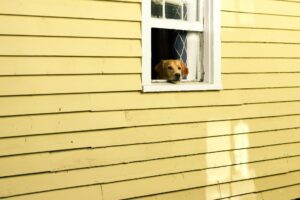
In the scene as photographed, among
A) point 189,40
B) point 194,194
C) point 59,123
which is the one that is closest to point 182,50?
point 189,40

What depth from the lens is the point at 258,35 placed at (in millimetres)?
5301

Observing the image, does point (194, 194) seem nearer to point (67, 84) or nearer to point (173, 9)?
point (67, 84)

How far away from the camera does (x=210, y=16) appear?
4.95 metres

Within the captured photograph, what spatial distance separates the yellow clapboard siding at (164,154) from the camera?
12.8 feet

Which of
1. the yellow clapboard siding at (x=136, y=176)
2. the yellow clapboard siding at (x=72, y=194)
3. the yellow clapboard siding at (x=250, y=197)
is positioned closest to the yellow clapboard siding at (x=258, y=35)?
the yellow clapboard siding at (x=136, y=176)

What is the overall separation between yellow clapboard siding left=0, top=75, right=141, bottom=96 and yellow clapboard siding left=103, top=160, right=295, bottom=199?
37.2 inches

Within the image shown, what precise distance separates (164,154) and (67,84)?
130 cm

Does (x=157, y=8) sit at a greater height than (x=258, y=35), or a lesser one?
greater

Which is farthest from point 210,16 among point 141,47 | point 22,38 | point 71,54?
point 22,38

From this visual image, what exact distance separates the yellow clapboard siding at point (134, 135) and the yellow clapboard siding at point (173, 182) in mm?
405

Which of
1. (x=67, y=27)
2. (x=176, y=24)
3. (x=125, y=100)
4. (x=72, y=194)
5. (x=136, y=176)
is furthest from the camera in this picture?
(x=176, y=24)

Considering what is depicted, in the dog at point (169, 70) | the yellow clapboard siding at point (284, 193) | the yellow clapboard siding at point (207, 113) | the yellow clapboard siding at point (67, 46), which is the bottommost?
the yellow clapboard siding at point (284, 193)

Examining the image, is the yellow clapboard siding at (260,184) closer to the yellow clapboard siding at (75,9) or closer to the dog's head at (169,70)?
the dog's head at (169,70)

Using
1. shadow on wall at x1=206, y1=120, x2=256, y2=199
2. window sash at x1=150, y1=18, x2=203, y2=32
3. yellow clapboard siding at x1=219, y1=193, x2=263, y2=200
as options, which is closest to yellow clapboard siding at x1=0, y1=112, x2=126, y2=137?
window sash at x1=150, y1=18, x2=203, y2=32
